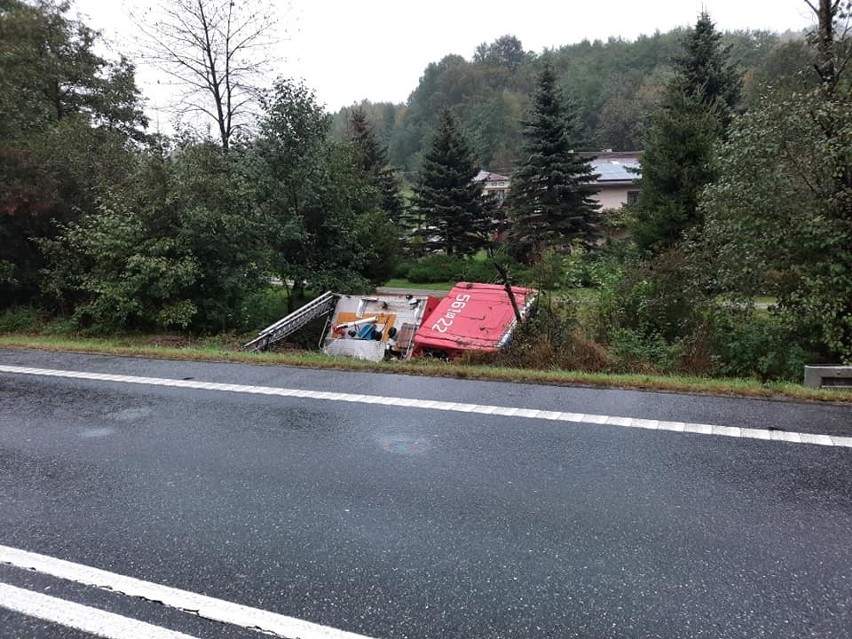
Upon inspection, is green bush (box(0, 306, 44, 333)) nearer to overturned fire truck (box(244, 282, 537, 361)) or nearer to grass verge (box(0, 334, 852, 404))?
grass verge (box(0, 334, 852, 404))

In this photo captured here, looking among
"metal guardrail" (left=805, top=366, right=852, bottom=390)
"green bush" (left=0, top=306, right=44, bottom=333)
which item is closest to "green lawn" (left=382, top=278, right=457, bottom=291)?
"green bush" (left=0, top=306, right=44, bottom=333)

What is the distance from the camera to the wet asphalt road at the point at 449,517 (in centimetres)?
247

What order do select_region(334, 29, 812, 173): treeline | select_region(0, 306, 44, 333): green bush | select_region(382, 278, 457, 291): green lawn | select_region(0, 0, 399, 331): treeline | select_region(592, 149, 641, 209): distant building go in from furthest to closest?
select_region(334, 29, 812, 173): treeline < select_region(592, 149, 641, 209): distant building < select_region(382, 278, 457, 291): green lawn < select_region(0, 306, 44, 333): green bush < select_region(0, 0, 399, 331): treeline

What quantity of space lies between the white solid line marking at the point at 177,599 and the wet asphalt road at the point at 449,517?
6 centimetres

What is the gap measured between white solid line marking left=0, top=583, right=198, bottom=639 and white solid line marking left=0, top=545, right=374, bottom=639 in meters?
Result: 0.04

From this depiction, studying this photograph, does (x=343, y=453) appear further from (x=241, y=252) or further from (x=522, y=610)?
(x=241, y=252)

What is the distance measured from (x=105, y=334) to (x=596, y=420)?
1123 cm

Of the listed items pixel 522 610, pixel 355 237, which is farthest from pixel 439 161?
pixel 522 610

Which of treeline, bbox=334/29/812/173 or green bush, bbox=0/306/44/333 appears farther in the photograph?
treeline, bbox=334/29/812/173

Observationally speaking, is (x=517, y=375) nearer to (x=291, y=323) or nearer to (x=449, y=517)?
(x=449, y=517)

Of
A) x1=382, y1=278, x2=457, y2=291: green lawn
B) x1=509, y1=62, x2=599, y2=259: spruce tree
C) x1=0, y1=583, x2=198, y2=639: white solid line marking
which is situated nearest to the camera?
x1=0, y1=583, x2=198, y2=639: white solid line marking

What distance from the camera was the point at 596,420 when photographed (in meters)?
4.91

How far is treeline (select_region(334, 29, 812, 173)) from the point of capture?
58.0 meters

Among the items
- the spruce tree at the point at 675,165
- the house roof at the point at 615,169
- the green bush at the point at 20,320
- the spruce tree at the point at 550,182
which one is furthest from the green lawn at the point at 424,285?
the green bush at the point at 20,320
